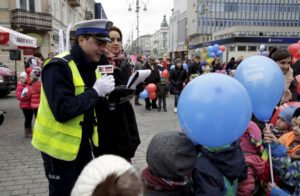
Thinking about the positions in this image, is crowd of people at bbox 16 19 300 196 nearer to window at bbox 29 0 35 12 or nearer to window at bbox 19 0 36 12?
window at bbox 19 0 36 12

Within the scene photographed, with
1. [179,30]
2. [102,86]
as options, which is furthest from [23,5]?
[179,30]

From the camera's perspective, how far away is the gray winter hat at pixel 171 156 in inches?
70.6

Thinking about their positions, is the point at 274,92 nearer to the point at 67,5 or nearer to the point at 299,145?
the point at 299,145

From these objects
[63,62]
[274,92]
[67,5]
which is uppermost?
[67,5]

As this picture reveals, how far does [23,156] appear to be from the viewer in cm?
518

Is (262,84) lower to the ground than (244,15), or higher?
lower

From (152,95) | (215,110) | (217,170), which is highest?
(215,110)

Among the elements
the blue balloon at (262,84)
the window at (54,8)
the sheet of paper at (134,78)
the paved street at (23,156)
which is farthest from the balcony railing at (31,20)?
the blue balloon at (262,84)

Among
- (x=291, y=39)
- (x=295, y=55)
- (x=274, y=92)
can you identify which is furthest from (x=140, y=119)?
(x=291, y=39)

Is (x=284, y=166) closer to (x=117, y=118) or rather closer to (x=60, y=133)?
(x=117, y=118)

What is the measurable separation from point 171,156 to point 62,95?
2.72 ft

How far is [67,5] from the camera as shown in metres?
34.6

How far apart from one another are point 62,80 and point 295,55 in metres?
6.33

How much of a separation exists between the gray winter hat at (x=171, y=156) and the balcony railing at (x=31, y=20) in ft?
74.8
